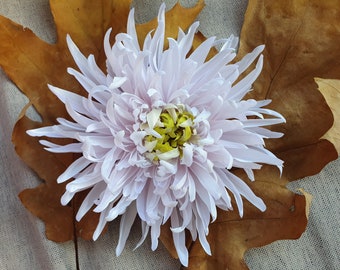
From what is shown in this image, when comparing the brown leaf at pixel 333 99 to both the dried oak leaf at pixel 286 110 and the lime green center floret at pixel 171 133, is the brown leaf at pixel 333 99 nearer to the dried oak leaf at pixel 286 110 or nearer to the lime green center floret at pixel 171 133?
the dried oak leaf at pixel 286 110

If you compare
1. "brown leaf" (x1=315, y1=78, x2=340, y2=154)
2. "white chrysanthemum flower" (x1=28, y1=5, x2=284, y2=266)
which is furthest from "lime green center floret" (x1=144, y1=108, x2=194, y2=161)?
"brown leaf" (x1=315, y1=78, x2=340, y2=154)

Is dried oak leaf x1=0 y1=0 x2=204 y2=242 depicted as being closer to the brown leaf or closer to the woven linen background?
the woven linen background

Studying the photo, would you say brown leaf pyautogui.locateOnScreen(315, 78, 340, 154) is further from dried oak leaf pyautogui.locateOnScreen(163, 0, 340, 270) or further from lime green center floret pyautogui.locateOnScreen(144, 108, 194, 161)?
lime green center floret pyautogui.locateOnScreen(144, 108, 194, 161)

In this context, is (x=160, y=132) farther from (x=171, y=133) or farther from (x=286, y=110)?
(x=286, y=110)

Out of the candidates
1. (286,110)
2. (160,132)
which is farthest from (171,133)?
(286,110)

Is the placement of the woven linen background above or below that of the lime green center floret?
below

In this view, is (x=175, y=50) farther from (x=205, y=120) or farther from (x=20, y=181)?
(x=20, y=181)

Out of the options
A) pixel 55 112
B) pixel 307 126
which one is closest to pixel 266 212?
pixel 307 126
